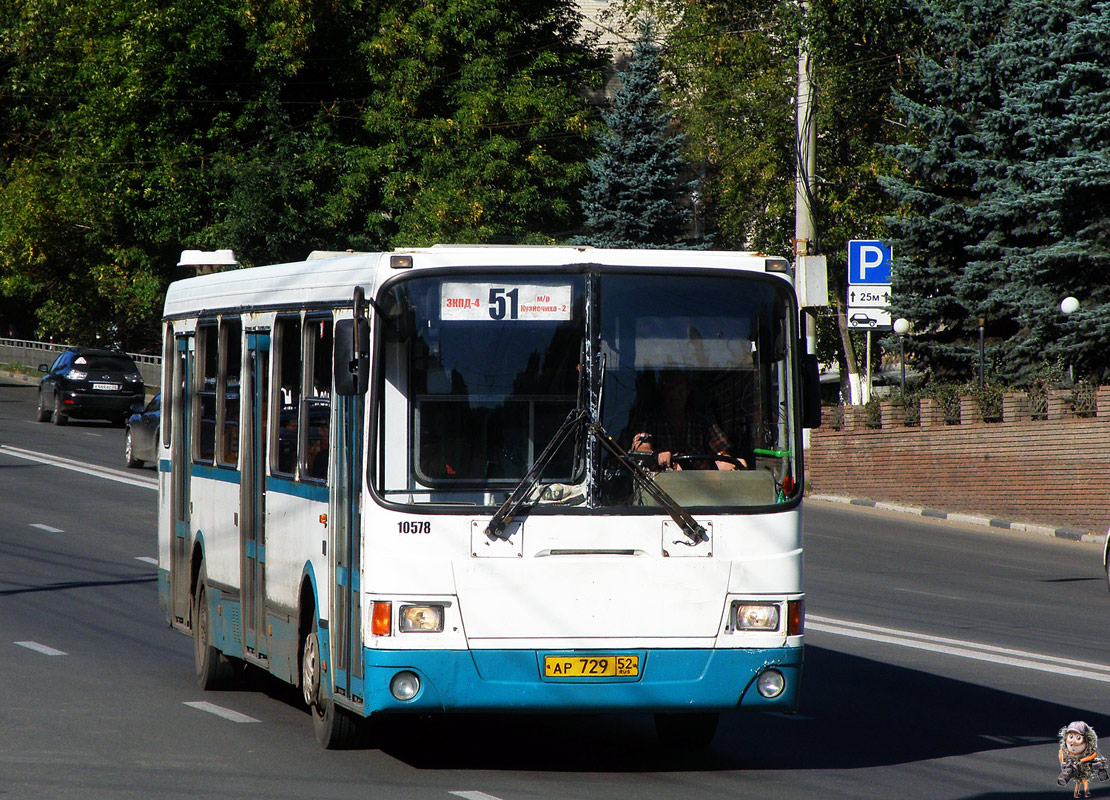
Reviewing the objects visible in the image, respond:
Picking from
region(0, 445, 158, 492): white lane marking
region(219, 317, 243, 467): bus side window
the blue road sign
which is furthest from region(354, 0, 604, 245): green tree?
region(219, 317, 243, 467): bus side window

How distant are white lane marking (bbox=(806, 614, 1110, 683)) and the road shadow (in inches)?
46.1

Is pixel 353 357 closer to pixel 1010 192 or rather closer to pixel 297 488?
pixel 297 488

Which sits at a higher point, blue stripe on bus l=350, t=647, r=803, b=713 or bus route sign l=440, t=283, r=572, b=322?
bus route sign l=440, t=283, r=572, b=322

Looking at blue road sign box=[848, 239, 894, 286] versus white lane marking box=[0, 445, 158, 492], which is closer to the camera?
white lane marking box=[0, 445, 158, 492]

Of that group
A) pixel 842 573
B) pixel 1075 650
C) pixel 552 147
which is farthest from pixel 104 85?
pixel 1075 650

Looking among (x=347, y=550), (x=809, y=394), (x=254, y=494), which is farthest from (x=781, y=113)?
(x=347, y=550)

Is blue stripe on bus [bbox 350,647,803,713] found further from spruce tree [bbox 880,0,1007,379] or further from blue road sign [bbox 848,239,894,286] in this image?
spruce tree [bbox 880,0,1007,379]

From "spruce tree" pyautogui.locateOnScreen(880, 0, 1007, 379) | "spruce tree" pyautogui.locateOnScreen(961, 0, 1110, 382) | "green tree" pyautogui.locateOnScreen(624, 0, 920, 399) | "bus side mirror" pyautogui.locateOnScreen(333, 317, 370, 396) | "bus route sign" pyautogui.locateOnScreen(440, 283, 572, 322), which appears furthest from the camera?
"green tree" pyautogui.locateOnScreen(624, 0, 920, 399)

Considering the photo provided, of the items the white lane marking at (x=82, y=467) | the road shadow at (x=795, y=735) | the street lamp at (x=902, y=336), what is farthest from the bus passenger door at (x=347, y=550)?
the street lamp at (x=902, y=336)

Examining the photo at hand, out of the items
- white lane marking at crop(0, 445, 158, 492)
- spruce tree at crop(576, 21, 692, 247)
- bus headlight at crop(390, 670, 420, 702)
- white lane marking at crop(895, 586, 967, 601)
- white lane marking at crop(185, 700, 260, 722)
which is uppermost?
spruce tree at crop(576, 21, 692, 247)

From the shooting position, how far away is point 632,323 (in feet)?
27.8

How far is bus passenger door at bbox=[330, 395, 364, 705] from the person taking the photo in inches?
324

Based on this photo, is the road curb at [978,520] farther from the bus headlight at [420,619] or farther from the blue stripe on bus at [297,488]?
the bus headlight at [420,619]

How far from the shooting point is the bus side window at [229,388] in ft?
35.0
